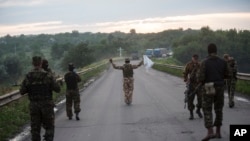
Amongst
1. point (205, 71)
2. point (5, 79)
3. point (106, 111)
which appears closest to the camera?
Result: point (205, 71)

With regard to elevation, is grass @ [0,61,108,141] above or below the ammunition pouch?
below

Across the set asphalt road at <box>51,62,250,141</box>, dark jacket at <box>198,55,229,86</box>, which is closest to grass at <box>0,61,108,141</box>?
asphalt road at <box>51,62,250,141</box>

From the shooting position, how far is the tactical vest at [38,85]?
30.2 ft

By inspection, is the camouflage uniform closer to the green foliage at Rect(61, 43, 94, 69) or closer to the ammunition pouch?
the ammunition pouch

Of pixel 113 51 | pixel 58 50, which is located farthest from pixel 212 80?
pixel 58 50

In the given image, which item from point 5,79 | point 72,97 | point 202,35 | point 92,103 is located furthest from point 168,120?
point 202,35

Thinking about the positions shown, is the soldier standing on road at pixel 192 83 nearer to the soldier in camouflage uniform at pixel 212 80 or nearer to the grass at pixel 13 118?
the soldier in camouflage uniform at pixel 212 80

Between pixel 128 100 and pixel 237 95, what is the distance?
5173 mm

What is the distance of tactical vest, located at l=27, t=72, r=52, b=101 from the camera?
9219mm

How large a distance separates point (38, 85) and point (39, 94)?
189 millimetres

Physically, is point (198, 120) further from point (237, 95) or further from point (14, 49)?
point (14, 49)

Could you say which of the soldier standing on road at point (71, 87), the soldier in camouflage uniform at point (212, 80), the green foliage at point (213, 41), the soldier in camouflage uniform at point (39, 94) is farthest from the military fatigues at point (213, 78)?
the green foliage at point (213, 41)

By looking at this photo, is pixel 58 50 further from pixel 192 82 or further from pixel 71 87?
pixel 192 82

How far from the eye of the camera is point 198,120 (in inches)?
515
